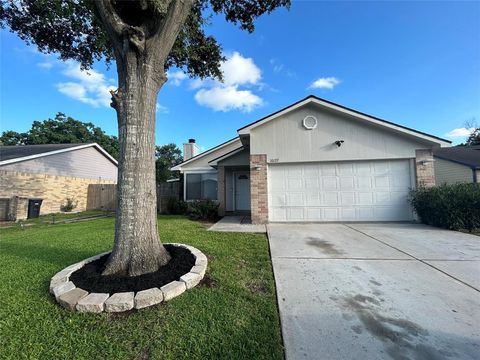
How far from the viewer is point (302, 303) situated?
273 cm

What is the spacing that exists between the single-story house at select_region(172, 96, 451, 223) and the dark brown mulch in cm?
522

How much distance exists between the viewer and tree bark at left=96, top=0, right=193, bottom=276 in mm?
3135

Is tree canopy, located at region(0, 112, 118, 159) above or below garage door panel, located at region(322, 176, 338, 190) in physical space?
above

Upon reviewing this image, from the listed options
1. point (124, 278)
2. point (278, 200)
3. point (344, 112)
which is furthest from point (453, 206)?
point (124, 278)

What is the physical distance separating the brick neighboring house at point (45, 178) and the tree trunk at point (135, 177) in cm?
1274

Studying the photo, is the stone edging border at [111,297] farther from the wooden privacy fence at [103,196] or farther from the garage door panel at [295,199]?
the wooden privacy fence at [103,196]

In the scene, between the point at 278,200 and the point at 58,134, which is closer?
the point at 278,200

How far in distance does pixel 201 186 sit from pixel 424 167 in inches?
408

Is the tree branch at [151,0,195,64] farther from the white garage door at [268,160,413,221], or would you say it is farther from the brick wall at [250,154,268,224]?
the white garage door at [268,160,413,221]

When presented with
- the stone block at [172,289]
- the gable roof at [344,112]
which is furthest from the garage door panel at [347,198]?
the stone block at [172,289]

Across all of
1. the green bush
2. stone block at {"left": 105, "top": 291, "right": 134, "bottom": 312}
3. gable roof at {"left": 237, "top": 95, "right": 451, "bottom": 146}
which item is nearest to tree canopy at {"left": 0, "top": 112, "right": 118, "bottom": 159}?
gable roof at {"left": 237, "top": 95, "right": 451, "bottom": 146}

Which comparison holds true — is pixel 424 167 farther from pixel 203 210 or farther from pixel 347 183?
pixel 203 210

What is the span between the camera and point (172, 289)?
107 inches

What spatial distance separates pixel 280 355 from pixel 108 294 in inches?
80.0
